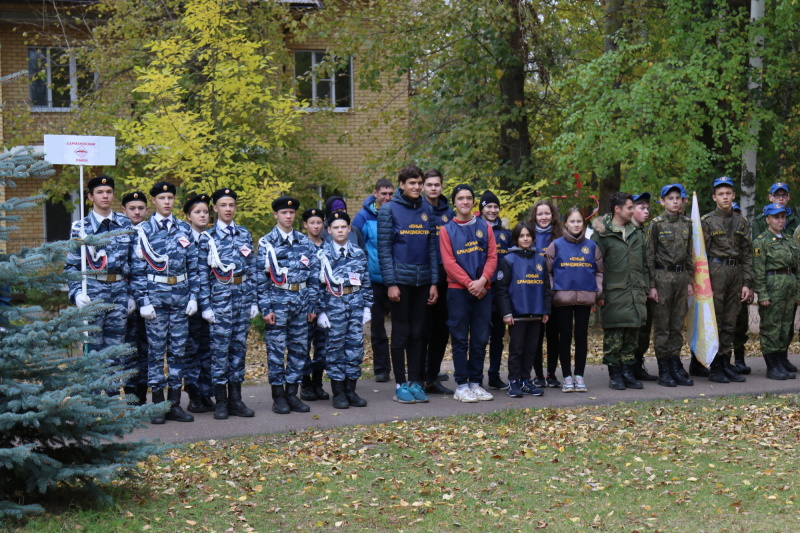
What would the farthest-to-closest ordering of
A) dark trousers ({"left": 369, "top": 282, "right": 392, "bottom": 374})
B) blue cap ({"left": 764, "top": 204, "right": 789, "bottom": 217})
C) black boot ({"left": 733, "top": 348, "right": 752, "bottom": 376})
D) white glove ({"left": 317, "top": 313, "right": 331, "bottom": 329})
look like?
1. black boot ({"left": 733, "top": 348, "right": 752, "bottom": 376})
2. dark trousers ({"left": 369, "top": 282, "right": 392, "bottom": 374})
3. blue cap ({"left": 764, "top": 204, "right": 789, "bottom": 217})
4. white glove ({"left": 317, "top": 313, "right": 331, "bottom": 329})

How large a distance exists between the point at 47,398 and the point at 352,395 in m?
4.48

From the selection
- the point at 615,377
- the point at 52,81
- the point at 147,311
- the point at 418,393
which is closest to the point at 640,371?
the point at 615,377

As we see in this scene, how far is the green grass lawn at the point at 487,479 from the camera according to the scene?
235 inches

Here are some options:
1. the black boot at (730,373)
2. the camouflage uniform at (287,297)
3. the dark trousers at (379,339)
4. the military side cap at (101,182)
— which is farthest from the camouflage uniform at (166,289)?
the black boot at (730,373)

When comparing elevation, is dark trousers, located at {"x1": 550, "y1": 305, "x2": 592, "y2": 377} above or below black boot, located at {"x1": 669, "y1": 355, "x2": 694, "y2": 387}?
above

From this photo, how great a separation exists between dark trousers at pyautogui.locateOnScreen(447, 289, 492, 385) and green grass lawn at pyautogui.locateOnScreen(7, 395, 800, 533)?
→ 0.89 meters

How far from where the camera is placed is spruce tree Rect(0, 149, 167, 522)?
220 inches

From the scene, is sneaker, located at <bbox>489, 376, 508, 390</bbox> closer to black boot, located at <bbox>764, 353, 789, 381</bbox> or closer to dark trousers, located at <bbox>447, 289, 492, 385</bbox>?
dark trousers, located at <bbox>447, 289, 492, 385</bbox>

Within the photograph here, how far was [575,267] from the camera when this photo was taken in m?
10.0

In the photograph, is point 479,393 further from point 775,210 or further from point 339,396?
point 775,210

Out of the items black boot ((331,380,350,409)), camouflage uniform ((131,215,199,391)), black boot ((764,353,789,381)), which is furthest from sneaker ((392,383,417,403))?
black boot ((764,353,789,381))

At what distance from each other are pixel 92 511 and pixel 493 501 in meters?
2.70

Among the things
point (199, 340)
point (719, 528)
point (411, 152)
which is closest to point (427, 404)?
point (199, 340)

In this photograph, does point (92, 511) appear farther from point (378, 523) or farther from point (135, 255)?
point (135, 255)
